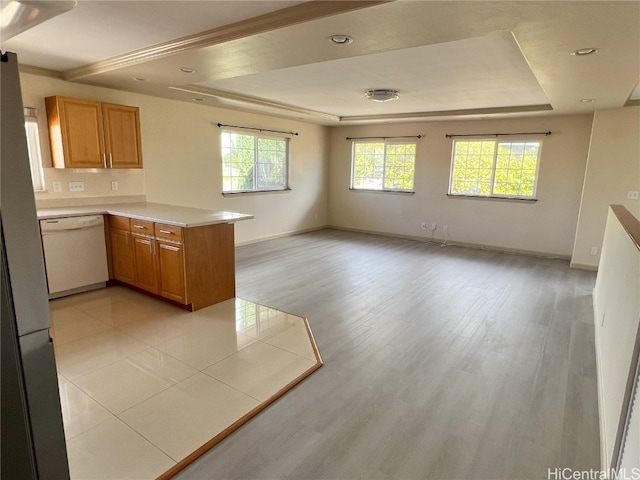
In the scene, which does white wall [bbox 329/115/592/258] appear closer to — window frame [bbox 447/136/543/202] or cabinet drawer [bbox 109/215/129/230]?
window frame [bbox 447/136/543/202]

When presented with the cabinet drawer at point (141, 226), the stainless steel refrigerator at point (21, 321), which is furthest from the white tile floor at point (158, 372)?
the stainless steel refrigerator at point (21, 321)

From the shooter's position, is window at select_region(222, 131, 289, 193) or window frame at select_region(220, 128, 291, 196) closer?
window frame at select_region(220, 128, 291, 196)

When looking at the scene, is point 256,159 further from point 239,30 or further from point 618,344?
point 618,344

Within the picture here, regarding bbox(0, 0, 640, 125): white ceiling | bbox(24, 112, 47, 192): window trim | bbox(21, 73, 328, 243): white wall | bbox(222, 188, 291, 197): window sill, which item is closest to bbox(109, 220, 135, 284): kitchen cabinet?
bbox(21, 73, 328, 243): white wall

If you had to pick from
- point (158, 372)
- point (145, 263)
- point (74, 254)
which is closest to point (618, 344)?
point (158, 372)

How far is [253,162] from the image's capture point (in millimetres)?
6750

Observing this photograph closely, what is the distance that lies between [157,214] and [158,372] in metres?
1.80

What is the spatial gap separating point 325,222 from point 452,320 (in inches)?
219

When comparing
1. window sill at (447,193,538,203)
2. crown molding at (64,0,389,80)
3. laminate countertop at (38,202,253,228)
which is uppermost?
crown molding at (64,0,389,80)

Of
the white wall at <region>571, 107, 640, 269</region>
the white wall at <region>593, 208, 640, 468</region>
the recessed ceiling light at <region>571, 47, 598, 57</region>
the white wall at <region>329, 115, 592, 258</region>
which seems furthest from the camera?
the white wall at <region>329, 115, 592, 258</region>

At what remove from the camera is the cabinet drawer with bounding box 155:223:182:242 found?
11.4 ft

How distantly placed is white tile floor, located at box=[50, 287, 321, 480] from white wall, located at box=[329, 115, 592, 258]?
15.5 feet

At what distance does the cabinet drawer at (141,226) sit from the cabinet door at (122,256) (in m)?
0.13

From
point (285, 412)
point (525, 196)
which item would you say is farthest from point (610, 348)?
point (525, 196)
